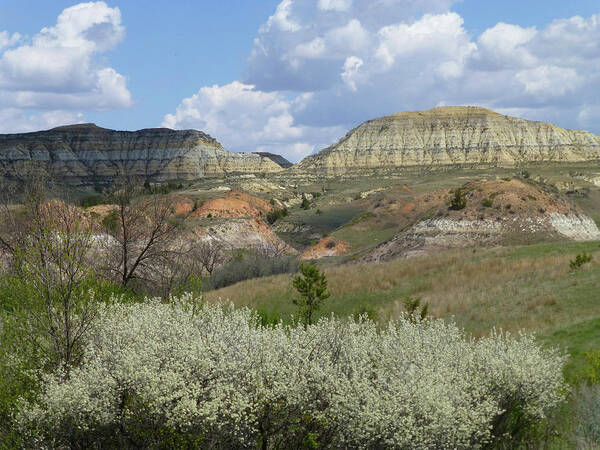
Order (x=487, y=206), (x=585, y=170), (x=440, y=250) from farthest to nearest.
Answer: (x=585, y=170)
(x=487, y=206)
(x=440, y=250)

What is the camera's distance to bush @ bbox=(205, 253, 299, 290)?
4584 centimetres

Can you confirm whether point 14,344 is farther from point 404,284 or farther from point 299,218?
point 299,218

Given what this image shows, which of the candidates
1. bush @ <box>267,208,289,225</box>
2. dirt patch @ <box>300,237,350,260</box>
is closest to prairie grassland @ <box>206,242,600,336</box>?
dirt patch @ <box>300,237,350,260</box>

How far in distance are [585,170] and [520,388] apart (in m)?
149

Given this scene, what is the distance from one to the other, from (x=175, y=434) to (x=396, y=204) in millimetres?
70763

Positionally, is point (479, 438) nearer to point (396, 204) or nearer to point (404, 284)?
point (404, 284)

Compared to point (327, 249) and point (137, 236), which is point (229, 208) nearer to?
point (327, 249)

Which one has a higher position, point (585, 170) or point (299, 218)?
point (585, 170)

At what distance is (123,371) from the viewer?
11938 mm

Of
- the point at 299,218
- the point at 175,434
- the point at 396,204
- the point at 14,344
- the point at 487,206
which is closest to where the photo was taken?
the point at 175,434

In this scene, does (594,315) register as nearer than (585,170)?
Yes

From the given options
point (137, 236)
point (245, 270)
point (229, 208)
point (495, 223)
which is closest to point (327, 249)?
point (229, 208)

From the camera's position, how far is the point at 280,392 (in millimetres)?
11664

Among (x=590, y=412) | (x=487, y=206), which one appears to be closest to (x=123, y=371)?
(x=590, y=412)
